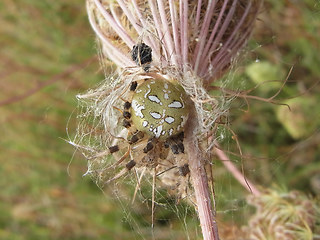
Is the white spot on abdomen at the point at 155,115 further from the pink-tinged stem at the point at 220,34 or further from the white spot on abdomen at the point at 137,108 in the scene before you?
the pink-tinged stem at the point at 220,34

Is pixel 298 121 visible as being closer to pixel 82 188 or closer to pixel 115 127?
pixel 115 127

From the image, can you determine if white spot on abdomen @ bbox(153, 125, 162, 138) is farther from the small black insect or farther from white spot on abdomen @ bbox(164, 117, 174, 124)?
the small black insect

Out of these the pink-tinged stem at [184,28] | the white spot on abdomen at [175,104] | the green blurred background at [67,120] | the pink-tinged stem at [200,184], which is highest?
the pink-tinged stem at [184,28]

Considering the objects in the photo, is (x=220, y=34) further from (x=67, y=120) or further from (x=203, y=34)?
(x=67, y=120)

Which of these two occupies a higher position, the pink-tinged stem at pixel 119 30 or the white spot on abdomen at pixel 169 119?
the pink-tinged stem at pixel 119 30

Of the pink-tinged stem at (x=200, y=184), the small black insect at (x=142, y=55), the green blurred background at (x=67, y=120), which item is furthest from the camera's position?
the green blurred background at (x=67, y=120)

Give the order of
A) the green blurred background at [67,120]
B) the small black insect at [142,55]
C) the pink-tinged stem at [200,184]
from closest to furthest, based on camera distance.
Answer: the pink-tinged stem at [200,184], the small black insect at [142,55], the green blurred background at [67,120]

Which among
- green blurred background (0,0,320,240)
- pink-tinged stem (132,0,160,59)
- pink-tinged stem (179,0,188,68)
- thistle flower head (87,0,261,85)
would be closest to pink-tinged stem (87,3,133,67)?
thistle flower head (87,0,261,85)

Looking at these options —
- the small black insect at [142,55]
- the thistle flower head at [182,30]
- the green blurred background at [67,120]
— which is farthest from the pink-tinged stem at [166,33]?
the green blurred background at [67,120]
